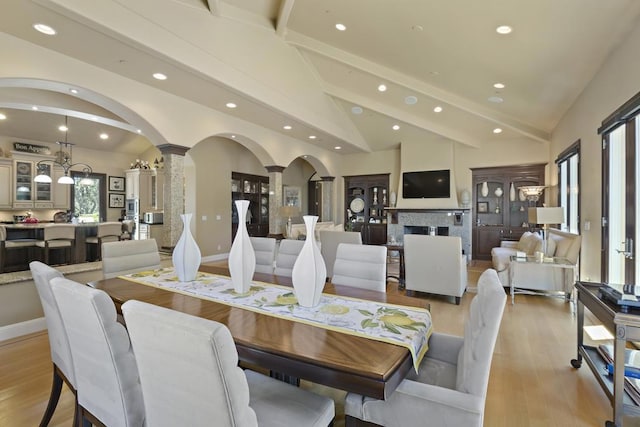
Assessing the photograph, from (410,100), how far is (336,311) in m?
5.78

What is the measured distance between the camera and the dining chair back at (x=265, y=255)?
3057mm

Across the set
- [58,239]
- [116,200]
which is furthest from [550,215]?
[116,200]

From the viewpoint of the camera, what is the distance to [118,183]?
855cm

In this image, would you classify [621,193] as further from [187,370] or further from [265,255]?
[187,370]

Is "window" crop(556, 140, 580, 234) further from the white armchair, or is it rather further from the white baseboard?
Result: the white baseboard

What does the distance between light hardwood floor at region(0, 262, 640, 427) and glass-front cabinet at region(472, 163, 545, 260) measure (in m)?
4.39

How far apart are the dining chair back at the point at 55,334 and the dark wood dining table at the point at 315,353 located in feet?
1.79

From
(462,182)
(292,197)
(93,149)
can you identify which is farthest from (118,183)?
(462,182)

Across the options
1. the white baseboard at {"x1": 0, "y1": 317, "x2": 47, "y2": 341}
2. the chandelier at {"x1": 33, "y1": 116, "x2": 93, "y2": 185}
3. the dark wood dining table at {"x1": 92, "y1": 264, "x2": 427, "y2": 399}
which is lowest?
the white baseboard at {"x1": 0, "y1": 317, "x2": 47, "y2": 341}

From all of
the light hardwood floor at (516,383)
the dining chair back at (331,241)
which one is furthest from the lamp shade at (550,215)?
the dining chair back at (331,241)

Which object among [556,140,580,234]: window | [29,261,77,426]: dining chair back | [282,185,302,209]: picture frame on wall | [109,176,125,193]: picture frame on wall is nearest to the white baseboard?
[29,261,77,426]: dining chair back

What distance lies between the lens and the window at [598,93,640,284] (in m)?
3.10

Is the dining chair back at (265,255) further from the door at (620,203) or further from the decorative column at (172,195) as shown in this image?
the door at (620,203)

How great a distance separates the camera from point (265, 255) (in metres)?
3.08
